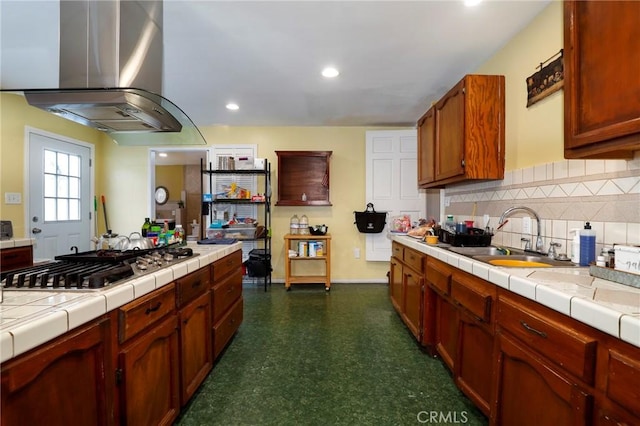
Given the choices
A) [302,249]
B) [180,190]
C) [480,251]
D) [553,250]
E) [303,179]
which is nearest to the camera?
[553,250]

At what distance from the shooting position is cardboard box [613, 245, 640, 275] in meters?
1.06

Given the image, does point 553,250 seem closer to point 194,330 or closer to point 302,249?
point 194,330

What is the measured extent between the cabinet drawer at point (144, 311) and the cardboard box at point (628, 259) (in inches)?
73.0

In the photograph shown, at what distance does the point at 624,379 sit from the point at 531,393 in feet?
1.40

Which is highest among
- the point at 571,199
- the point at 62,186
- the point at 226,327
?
the point at 62,186

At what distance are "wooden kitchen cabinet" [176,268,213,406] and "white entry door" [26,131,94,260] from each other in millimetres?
3008

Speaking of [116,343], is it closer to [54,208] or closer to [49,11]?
[49,11]

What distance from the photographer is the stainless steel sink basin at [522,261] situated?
150 cm

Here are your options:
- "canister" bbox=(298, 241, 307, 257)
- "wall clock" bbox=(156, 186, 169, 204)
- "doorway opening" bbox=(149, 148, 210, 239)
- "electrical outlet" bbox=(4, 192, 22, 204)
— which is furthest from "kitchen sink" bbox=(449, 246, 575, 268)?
"wall clock" bbox=(156, 186, 169, 204)

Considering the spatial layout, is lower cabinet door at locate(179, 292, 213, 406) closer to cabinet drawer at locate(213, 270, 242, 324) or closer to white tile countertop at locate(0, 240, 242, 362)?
cabinet drawer at locate(213, 270, 242, 324)

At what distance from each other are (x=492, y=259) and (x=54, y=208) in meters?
4.79

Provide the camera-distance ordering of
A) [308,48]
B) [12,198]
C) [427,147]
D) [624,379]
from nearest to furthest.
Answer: [624,379] < [308,48] < [427,147] < [12,198]

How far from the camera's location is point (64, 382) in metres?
0.84

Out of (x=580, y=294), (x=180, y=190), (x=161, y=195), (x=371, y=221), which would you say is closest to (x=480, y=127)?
(x=580, y=294)
